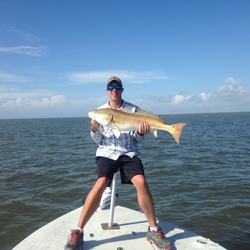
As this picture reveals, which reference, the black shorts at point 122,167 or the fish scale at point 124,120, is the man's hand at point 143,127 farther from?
the black shorts at point 122,167

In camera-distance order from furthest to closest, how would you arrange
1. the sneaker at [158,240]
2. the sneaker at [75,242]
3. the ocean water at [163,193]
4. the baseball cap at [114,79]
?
the ocean water at [163,193]
the baseball cap at [114,79]
the sneaker at [158,240]
the sneaker at [75,242]

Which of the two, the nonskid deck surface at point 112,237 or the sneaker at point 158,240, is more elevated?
the sneaker at point 158,240

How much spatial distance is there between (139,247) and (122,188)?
15.9 ft

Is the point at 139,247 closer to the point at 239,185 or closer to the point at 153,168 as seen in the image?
the point at 239,185

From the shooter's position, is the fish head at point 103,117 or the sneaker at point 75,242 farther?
the fish head at point 103,117

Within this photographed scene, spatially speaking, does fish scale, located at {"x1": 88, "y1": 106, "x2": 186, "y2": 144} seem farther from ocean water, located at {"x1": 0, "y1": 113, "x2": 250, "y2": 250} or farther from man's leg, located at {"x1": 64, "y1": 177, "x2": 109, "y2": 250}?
ocean water, located at {"x1": 0, "y1": 113, "x2": 250, "y2": 250}

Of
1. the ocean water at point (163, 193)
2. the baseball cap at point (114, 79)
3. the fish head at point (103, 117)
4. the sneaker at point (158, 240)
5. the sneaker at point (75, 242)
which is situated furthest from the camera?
the ocean water at point (163, 193)

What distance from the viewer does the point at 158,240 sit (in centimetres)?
345

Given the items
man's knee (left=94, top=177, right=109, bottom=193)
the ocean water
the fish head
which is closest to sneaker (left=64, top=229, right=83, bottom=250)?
man's knee (left=94, top=177, right=109, bottom=193)

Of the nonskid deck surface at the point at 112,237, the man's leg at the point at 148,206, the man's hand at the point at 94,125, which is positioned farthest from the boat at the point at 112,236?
the man's hand at the point at 94,125

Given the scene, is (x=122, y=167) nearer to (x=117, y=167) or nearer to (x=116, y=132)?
(x=117, y=167)

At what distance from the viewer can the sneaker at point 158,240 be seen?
339 centimetres

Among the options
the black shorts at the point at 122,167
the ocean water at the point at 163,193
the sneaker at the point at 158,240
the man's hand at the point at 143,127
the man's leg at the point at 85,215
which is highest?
the man's hand at the point at 143,127

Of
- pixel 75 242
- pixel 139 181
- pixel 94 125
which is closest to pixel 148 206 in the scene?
pixel 139 181
